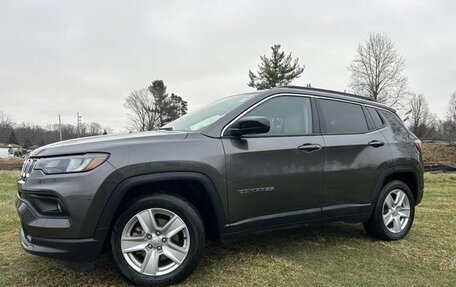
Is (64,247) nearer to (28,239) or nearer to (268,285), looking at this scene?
(28,239)

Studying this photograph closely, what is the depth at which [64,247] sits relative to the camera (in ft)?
10.8

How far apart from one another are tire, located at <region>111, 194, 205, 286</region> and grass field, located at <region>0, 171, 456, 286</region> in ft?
0.71

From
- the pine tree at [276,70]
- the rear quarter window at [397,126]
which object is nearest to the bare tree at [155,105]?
the pine tree at [276,70]

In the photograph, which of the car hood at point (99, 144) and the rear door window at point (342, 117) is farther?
the rear door window at point (342, 117)

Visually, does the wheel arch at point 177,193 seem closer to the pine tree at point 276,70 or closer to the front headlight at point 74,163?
the front headlight at point 74,163

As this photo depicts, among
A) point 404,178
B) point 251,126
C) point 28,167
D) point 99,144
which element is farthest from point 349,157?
point 28,167

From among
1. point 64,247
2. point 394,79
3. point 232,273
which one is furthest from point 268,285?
point 394,79

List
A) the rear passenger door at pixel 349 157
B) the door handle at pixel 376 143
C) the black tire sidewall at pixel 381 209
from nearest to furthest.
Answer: the rear passenger door at pixel 349 157, the door handle at pixel 376 143, the black tire sidewall at pixel 381 209

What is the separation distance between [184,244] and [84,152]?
3.72ft

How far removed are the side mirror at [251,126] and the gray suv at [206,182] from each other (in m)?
0.01

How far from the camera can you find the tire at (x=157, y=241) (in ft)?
11.5

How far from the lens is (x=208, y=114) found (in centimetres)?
452

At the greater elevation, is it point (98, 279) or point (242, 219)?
point (242, 219)

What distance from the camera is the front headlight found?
3.35 metres
